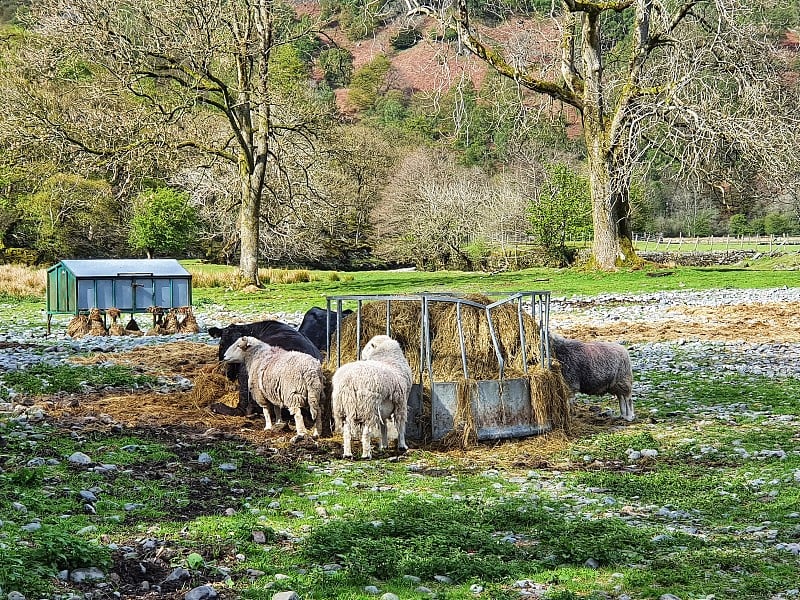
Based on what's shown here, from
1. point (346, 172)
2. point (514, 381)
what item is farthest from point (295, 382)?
point (346, 172)

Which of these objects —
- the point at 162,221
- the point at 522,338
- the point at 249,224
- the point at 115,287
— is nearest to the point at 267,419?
the point at 522,338

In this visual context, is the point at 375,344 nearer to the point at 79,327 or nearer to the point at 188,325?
the point at 188,325

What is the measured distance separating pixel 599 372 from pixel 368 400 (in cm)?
400

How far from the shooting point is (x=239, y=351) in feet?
41.1

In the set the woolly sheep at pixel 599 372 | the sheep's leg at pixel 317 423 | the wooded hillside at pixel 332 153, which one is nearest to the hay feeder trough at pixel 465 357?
the woolly sheep at pixel 599 372

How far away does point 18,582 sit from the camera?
5.38 metres

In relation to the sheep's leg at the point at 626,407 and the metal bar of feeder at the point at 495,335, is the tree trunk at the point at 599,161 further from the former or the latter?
the metal bar of feeder at the point at 495,335

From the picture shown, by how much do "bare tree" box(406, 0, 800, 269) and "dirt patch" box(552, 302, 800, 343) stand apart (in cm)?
618

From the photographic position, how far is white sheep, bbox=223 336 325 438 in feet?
37.0

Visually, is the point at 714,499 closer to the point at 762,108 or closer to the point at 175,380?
the point at 175,380

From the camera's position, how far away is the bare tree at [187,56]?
105 feet

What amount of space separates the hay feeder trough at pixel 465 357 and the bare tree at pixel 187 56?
22.4 metres

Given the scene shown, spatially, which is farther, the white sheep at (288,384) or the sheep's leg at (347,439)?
the white sheep at (288,384)

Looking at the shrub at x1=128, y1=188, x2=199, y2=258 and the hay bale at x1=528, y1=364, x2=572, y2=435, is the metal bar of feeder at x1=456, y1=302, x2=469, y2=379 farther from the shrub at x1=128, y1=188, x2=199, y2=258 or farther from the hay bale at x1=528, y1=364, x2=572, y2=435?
the shrub at x1=128, y1=188, x2=199, y2=258
